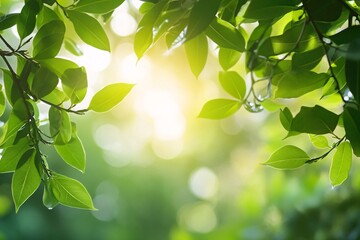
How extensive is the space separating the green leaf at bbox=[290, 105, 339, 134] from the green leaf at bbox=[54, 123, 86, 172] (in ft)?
0.67

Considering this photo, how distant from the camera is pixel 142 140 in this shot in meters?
4.73

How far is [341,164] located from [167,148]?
4.32 meters

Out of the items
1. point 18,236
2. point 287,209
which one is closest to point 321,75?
point 287,209

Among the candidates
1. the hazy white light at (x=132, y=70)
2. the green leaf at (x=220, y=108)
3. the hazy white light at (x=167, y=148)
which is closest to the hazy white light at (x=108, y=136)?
the hazy white light at (x=167, y=148)

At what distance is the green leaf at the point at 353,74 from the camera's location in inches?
16.0

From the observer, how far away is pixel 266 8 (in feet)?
1.59

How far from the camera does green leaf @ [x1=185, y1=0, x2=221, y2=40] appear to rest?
16.8 inches

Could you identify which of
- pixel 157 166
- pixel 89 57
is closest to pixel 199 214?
pixel 157 166

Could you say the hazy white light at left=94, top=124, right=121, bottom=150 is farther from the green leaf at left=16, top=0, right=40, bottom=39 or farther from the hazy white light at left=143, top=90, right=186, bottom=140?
the green leaf at left=16, top=0, right=40, bottom=39

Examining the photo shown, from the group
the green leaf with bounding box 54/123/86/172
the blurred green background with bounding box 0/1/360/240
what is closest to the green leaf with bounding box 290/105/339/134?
the green leaf with bounding box 54/123/86/172

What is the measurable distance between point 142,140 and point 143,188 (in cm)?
41

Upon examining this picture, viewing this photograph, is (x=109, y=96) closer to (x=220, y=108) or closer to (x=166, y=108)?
(x=220, y=108)

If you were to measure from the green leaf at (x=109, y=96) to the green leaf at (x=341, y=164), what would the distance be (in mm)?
206

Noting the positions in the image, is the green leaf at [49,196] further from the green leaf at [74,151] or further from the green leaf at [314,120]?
the green leaf at [314,120]
